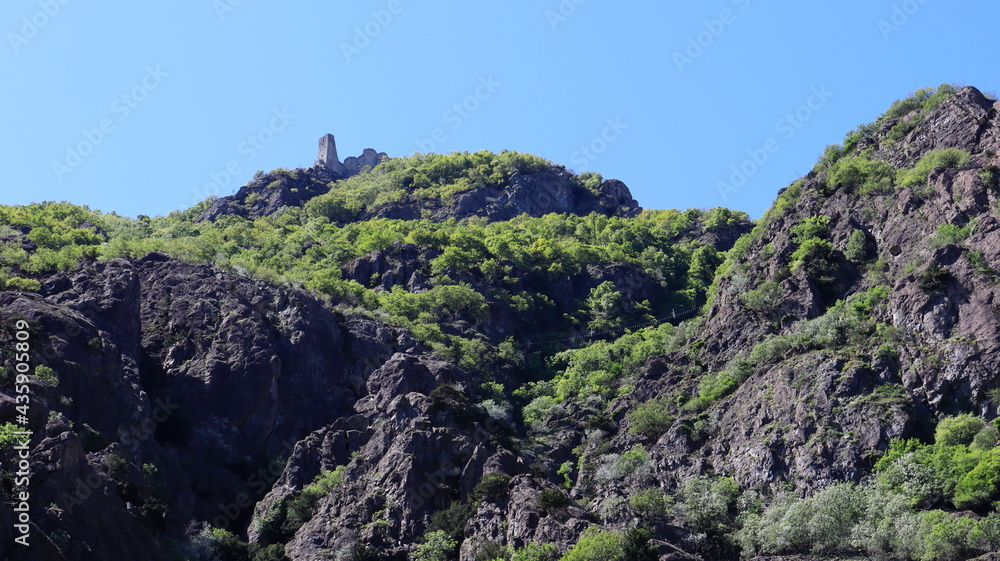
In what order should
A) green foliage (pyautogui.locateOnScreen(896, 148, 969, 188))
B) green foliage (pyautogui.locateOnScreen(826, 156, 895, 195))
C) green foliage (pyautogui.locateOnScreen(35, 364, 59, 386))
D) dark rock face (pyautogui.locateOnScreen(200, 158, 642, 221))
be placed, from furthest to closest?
dark rock face (pyautogui.locateOnScreen(200, 158, 642, 221)) < green foliage (pyautogui.locateOnScreen(826, 156, 895, 195)) < green foliage (pyautogui.locateOnScreen(896, 148, 969, 188)) < green foliage (pyautogui.locateOnScreen(35, 364, 59, 386))

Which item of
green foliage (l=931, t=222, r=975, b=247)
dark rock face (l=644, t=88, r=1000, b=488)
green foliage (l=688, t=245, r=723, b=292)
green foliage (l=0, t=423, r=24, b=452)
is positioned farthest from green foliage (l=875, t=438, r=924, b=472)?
green foliage (l=688, t=245, r=723, b=292)

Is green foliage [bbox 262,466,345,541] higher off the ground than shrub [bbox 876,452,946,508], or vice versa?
green foliage [bbox 262,466,345,541]

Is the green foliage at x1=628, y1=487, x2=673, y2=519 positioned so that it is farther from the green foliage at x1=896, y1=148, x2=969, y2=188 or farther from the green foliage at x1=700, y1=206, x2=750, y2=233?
the green foliage at x1=700, y1=206, x2=750, y2=233

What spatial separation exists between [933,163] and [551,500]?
49.5 meters

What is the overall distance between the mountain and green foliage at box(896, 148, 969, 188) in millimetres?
268

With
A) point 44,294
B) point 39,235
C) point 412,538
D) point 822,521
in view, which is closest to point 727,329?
point 822,521

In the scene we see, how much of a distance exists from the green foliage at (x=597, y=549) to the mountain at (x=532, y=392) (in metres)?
0.27

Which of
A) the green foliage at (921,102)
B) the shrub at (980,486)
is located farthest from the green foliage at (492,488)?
the green foliage at (921,102)

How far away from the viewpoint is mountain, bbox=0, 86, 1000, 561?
60.0 meters

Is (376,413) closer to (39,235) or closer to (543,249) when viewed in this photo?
(39,235)

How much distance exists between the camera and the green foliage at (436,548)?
202 ft

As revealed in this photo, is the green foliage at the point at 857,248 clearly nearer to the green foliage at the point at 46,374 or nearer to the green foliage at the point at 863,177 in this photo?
the green foliage at the point at 863,177

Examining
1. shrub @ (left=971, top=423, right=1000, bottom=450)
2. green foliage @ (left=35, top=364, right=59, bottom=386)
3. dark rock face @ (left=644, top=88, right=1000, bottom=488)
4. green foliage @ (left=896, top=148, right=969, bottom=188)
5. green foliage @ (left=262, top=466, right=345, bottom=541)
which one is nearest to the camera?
shrub @ (left=971, top=423, right=1000, bottom=450)

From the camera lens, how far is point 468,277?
400ft
